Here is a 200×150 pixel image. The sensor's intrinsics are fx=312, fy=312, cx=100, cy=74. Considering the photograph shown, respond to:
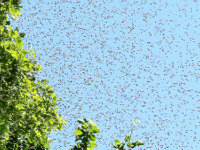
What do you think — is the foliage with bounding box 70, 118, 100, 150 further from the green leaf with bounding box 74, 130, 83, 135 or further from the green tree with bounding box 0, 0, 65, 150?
the green tree with bounding box 0, 0, 65, 150

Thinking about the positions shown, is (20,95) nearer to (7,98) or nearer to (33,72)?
(7,98)

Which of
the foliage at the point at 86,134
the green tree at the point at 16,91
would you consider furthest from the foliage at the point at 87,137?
the green tree at the point at 16,91

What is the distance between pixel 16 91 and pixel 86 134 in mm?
7625

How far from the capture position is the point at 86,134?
416 centimetres

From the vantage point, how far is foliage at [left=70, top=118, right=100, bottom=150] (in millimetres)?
4028

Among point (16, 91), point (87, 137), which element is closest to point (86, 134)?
point (87, 137)

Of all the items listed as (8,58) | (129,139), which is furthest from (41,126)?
(129,139)

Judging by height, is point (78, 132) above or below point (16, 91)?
below

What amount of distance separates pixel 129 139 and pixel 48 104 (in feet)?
→ 31.4

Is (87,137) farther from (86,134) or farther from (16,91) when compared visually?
(16,91)

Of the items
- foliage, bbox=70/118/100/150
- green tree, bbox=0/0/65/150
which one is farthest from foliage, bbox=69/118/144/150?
green tree, bbox=0/0/65/150

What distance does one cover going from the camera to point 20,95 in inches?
445

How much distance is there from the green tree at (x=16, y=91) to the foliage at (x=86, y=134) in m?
7.13

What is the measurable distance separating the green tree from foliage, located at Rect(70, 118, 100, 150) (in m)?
7.13
